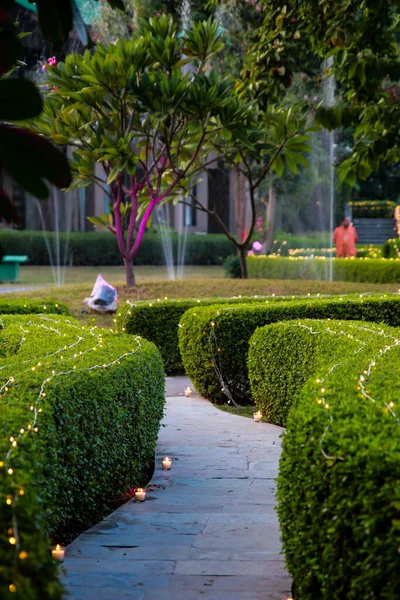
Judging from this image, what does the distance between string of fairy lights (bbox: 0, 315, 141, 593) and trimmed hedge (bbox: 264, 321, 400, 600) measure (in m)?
0.96

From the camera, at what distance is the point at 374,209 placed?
30984 mm

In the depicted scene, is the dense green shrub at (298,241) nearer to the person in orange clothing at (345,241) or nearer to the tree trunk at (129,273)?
the person in orange clothing at (345,241)

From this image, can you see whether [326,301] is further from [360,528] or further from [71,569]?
[360,528]

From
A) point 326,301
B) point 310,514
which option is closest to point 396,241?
point 326,301

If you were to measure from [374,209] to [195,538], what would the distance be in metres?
28.2

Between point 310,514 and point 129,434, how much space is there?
2.03 meters

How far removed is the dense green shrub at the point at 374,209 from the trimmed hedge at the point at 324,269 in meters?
11.4

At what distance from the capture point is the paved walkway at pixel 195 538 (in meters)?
3.31

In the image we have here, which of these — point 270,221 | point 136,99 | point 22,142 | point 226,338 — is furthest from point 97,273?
point 22,142

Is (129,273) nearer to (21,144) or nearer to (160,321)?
(160,321)

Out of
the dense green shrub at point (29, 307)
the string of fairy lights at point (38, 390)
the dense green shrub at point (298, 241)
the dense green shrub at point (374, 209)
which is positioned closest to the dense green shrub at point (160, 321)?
the dense green shrub at point (29, 307)

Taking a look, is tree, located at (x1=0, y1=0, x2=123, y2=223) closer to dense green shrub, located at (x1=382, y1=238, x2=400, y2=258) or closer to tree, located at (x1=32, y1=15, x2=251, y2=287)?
tree, located at (x1=32, y1=15, x2=251, y2=287)

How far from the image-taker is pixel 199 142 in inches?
481

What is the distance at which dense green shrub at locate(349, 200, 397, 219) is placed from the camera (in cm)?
3045
